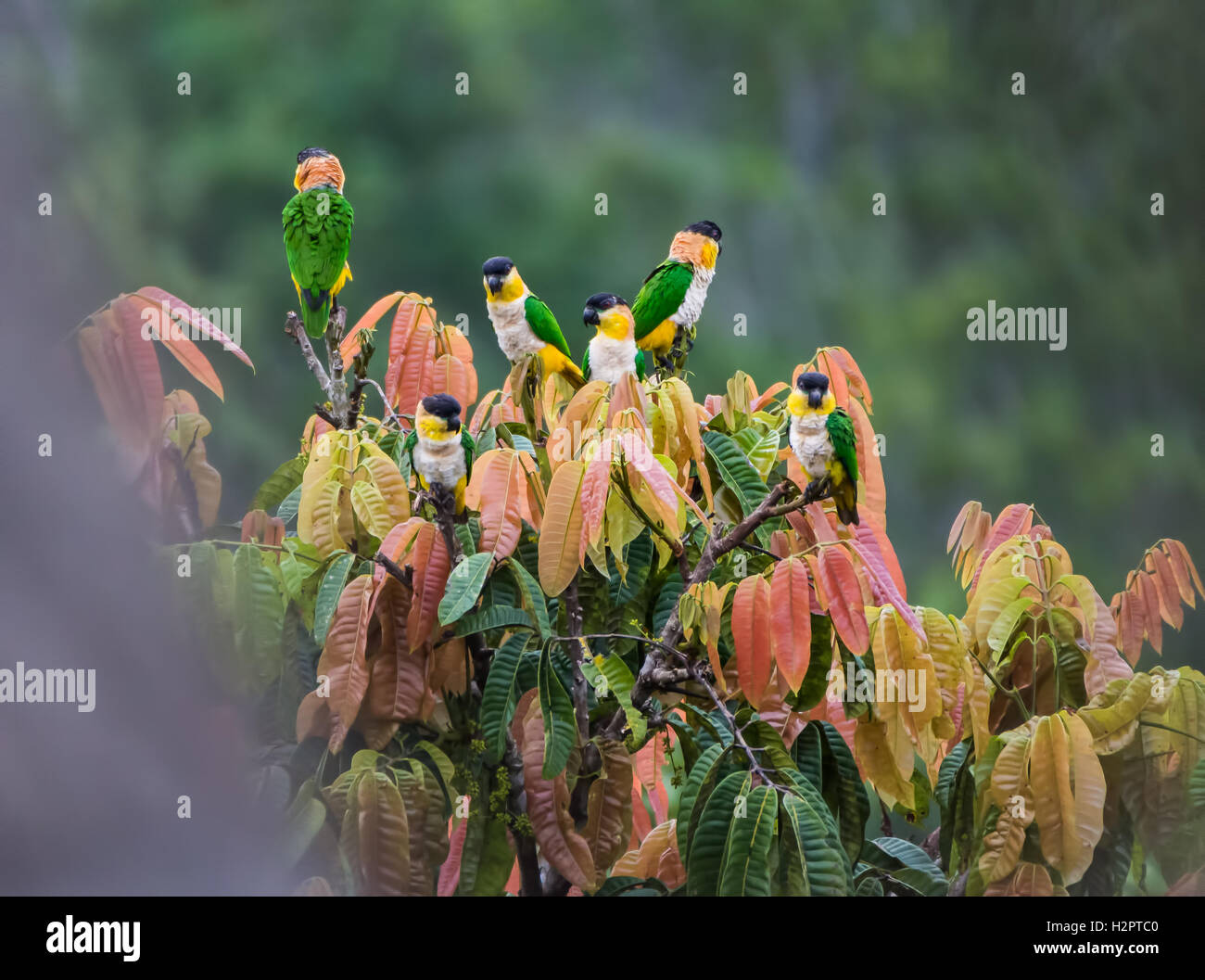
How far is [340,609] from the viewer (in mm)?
1188

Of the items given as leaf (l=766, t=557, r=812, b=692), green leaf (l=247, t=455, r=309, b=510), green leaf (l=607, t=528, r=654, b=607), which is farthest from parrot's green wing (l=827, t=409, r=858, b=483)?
green leaf (l=247, t=455, r=309, b=510)

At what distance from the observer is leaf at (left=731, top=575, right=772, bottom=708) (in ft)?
3.62

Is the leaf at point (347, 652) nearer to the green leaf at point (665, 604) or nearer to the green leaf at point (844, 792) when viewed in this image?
the green leaf at point (665, 604)

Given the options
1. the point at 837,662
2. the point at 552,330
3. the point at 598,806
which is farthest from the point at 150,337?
the point at 837,662

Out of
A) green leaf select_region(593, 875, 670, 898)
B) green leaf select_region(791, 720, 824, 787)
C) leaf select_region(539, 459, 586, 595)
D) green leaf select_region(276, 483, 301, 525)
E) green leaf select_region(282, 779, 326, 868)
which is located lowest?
green leaf select_region(593, 875, 670, 898)

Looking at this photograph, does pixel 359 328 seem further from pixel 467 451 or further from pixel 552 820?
pixel 552 820

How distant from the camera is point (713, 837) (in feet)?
3.59

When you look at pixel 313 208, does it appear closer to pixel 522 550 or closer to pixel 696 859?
pixel 522 550

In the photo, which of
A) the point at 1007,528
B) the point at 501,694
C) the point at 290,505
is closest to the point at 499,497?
the point at 501,694

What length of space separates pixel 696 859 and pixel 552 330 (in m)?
0.66

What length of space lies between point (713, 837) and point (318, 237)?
1.07 meters

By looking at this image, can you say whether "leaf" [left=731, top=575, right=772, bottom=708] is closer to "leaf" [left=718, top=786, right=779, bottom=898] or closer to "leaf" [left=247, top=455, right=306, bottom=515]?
"leaf" [left=718, top=786, right=779, bottom=898]

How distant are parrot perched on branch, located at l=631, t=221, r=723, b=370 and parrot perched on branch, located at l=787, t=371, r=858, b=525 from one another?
1.24ft

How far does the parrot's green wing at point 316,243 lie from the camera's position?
165 centimetres
